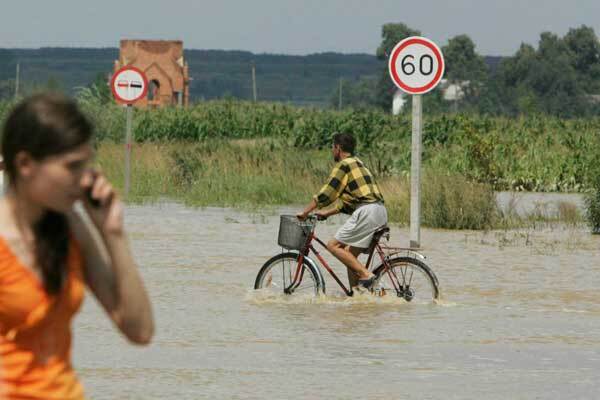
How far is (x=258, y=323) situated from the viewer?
12.4 meters

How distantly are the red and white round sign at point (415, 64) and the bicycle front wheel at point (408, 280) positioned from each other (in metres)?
6.60

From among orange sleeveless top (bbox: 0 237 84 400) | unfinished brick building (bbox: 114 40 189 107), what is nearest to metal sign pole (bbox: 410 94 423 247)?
orange sleeveless top (bbox: 0 237 84 400)

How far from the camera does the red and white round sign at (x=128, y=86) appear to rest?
30.9 metres

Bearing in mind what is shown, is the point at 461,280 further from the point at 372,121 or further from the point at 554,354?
the point at 372,121

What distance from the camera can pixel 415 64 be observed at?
2022 cm

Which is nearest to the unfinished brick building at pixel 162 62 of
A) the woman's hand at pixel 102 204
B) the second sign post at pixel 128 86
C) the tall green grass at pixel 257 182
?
the tall green grass at pixel 257 182

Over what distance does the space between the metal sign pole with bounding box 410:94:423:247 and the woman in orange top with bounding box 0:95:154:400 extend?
16.3 m

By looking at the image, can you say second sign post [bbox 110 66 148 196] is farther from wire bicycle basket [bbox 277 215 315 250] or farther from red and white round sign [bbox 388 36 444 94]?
wire bicycle basket [bbox 277 215 315 250]

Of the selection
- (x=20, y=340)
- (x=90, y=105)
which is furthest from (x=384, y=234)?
(x=90, y=105)

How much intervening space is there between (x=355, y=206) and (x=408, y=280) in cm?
77

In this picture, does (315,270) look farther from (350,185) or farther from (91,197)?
(91,197)

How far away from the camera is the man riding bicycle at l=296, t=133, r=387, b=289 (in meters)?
13.5

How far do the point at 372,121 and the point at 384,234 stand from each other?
4383cm

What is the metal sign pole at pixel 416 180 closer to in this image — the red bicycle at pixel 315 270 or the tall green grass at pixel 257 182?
the tall green grass at pixel 257 182
